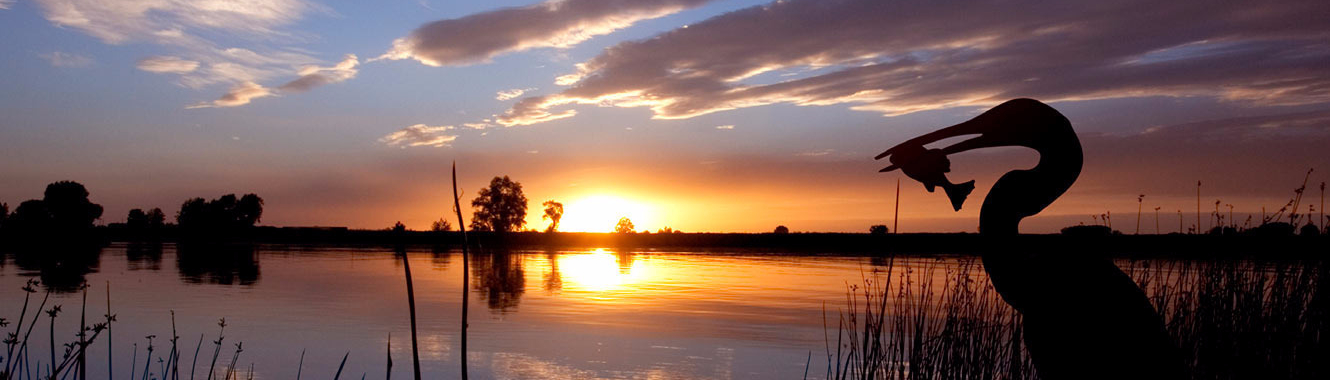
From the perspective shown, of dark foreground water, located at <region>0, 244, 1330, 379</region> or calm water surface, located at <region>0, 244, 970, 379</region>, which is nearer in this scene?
dark foreground water, located at <region>0, 244, 1330, 379</region>

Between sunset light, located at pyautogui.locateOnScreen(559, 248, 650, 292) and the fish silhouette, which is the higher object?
the fish silhouette

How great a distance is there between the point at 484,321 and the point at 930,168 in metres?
20.1

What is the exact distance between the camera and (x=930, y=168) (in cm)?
269

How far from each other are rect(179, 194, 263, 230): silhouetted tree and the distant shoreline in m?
8.41

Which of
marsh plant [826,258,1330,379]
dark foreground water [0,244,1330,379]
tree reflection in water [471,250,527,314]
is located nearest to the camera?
marsh plant [826,258,1330,379]

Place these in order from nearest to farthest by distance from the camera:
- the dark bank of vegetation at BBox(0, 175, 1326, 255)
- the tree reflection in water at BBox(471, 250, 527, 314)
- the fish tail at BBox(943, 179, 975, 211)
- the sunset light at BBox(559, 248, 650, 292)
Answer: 1. the fish tail at BBox(943, 179, 975, 211)
2. the tree reflection in water at BBox(471, 250, 527, 314)
3. the sunset light at BBox(559, 248, 650, 292)
4. the dark bank of vegetation at BBox(0, 175, 1326, 255)

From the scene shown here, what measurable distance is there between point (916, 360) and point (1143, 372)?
5.04m

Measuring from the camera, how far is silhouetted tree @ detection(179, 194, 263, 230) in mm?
141587

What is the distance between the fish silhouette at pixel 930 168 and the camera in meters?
2.69

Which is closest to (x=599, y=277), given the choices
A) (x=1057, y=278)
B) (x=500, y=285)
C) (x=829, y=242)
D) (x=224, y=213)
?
(x=500, y=285)

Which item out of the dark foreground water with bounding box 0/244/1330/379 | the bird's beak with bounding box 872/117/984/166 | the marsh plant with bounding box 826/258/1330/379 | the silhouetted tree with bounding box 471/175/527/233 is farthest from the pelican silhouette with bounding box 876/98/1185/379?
the silhouetted tree with bounding box 471/175/527/233

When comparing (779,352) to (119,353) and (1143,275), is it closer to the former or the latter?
(1143,275)

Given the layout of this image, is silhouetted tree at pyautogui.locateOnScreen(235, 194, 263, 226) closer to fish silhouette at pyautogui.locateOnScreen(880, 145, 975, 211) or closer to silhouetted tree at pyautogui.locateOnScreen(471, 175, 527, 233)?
silhouetted tree at pyautogui.locateOnScreen(471, 175, 527, 233)

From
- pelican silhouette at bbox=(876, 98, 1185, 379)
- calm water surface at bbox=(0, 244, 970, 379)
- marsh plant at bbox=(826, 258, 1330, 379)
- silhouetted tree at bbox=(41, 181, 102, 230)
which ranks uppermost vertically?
silhouetted tree at bbox=(41, 181, 102, 230)
